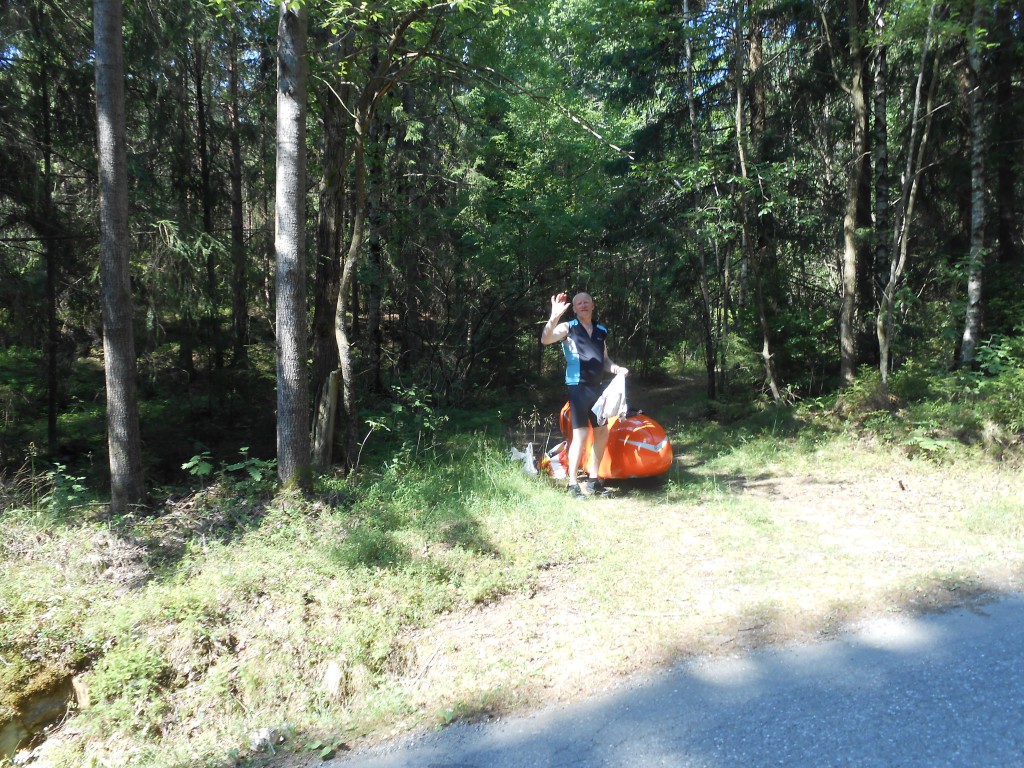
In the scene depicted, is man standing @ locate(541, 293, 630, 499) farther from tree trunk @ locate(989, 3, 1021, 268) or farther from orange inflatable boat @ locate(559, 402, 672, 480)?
tree trunk @ locate(989, 3, 1021, 268)

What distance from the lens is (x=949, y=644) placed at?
355 cm

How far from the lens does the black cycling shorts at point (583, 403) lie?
660 cm

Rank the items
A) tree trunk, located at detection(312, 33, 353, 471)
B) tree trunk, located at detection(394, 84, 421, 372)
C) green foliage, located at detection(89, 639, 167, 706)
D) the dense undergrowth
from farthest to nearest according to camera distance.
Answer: tree trunk, located at detection(394, 84, 421, 372) < tree trunk, located at detection(312, 33, 353, 471) < green foliage, located at detection(89, 639, 167, 706) < the dense undergrowth

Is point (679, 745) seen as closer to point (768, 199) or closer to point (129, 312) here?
point (129, 312)

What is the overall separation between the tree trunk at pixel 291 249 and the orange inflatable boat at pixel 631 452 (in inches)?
121

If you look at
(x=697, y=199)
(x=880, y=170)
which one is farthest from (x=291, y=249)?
(x=880, y=170)

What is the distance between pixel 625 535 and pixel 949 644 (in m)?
2.42

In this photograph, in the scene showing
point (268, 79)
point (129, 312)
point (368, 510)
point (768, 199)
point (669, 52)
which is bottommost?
point (368, 510)

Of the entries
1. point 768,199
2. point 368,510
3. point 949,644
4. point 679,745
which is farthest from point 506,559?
point 768,199

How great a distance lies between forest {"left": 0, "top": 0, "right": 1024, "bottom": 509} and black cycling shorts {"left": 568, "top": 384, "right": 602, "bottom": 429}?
7.51 ft

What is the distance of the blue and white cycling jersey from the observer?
21.6 ft

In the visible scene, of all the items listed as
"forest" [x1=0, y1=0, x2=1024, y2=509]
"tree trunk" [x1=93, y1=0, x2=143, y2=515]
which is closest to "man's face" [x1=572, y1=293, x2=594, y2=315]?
"forest" [x1=0, y1=0, x2=1024, y2=509]

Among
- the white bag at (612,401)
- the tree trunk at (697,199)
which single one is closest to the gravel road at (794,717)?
the white bag at (612,401)

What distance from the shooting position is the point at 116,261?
6809 mm
